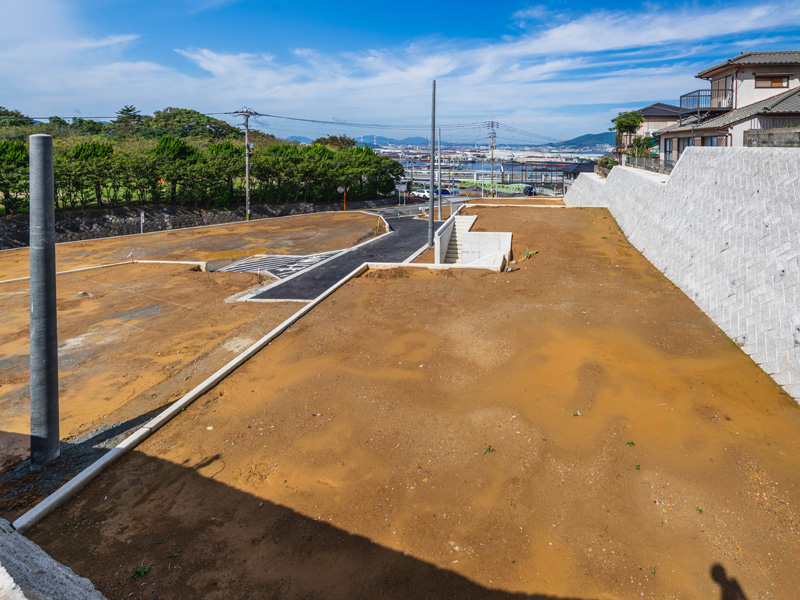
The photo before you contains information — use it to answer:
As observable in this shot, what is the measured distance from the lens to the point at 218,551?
6.07m

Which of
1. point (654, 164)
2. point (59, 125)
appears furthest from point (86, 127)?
point (654, 164)

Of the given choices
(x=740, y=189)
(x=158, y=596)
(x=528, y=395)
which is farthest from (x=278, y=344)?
(x=740, y=189)

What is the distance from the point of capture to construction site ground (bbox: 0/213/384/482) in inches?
410

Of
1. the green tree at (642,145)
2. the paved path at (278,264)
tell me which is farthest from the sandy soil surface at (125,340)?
the green tree at (642,145)

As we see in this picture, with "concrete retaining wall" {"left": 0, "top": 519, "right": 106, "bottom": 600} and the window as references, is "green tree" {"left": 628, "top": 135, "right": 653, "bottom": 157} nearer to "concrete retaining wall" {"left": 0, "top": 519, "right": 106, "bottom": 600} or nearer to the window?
the window

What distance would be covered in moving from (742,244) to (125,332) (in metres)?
19.5

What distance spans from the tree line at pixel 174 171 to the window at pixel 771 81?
1509 inches

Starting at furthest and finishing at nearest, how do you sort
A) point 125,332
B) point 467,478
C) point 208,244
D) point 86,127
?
point 86,127 → point 208,244 → point 125,332 → point 467,478

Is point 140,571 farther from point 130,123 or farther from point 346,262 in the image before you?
point 130,123

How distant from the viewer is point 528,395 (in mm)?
9812

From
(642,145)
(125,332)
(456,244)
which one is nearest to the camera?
(125,332)

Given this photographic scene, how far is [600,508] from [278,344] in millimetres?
9112

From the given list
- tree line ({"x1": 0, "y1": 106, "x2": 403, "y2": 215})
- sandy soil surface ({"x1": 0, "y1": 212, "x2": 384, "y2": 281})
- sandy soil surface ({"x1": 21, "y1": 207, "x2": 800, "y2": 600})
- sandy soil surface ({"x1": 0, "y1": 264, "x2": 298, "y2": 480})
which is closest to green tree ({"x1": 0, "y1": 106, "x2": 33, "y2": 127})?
tree line ({"x1": 0, "y1": 106, "x2": 403, "y2": 215})

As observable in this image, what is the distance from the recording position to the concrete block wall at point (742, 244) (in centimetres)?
1009
